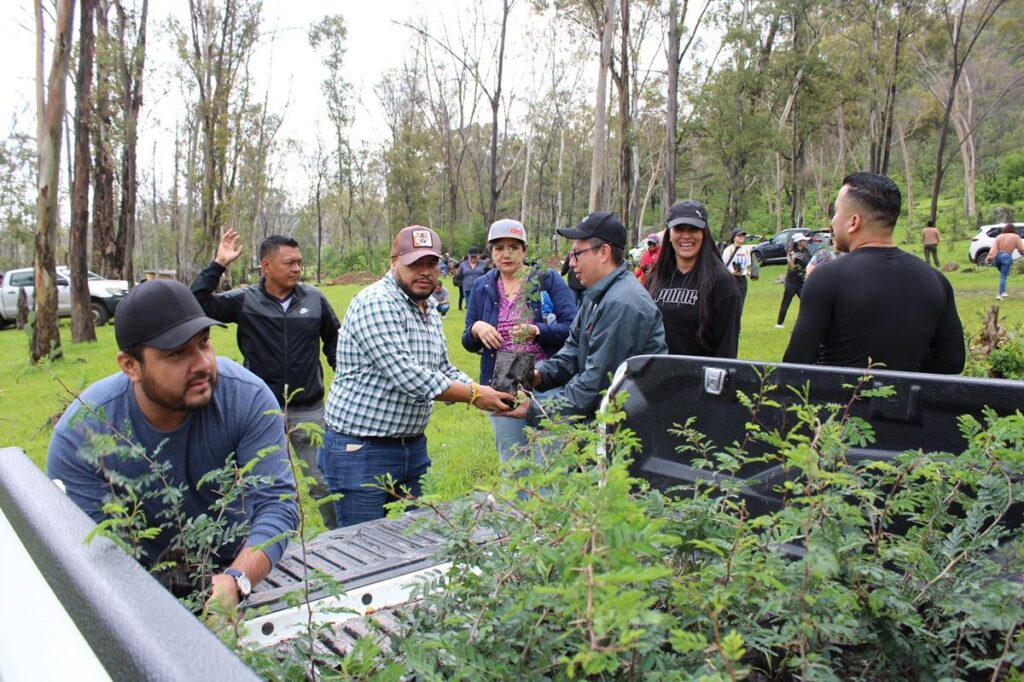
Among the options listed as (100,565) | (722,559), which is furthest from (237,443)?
(722,559)

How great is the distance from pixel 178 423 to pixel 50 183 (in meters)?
11.6

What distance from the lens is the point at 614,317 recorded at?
328cm

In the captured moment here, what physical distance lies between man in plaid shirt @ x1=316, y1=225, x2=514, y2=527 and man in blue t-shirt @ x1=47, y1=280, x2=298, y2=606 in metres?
0.84

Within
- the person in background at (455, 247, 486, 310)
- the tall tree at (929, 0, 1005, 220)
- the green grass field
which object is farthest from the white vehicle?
the tall tree at (929, 0, 1005, 220)

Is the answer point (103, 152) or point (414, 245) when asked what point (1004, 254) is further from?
point (103, 152)

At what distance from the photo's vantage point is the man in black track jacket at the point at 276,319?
4660mm

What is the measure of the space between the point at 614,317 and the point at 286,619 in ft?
6.54

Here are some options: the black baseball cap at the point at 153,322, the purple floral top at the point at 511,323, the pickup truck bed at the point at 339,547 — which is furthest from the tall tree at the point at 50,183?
the pickup truck bed at the point at 339,547

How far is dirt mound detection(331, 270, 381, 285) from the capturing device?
43.2 metres

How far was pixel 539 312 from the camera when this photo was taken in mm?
4543

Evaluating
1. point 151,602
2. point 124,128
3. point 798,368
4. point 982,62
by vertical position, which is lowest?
point 151,602

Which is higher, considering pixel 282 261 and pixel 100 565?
pixel 282 261

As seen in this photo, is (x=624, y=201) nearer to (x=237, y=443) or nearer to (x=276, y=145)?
(x=237, y=443)

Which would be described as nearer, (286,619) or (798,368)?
(286,619)
